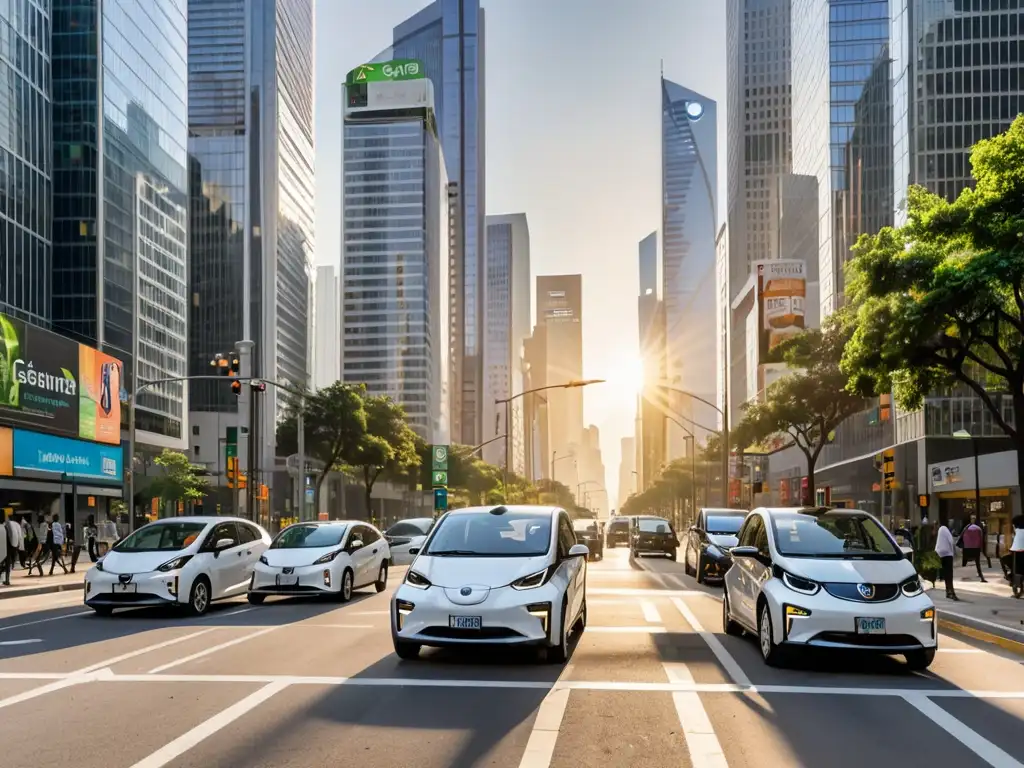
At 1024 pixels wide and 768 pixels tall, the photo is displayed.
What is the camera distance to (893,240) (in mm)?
21984

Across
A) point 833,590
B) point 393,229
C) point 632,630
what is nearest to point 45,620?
point 632,630

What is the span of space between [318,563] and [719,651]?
839cm

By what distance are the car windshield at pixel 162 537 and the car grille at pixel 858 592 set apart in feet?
34.8

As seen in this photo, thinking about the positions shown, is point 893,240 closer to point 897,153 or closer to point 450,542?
point 450,542

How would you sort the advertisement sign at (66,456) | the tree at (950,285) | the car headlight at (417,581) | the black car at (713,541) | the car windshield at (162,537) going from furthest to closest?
the advertisement sign at (66,456)
the black car at (713,541)
the tree at (950,285)
the car windshield at (162,537)
the car headlight at (417,581)

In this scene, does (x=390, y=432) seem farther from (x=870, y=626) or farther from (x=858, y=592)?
(x=870, y=626)

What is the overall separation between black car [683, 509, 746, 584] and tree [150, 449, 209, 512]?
5679 cm

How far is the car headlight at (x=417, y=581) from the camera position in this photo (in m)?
11.1

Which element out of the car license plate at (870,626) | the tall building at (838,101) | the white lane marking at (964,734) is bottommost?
the white lane marking at (964,734)

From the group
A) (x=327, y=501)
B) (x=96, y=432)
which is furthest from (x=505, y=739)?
(x=327, y=501)

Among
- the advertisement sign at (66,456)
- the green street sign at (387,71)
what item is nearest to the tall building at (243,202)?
the green street sign at (387,71)

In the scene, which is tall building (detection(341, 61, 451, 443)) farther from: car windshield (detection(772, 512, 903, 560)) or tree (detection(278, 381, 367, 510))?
car windshield (detection(772, 512, 903, 560))

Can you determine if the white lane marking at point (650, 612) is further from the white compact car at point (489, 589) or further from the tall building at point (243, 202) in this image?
the tall building at point (243, 202)

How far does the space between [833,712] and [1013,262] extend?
13.0 meters
